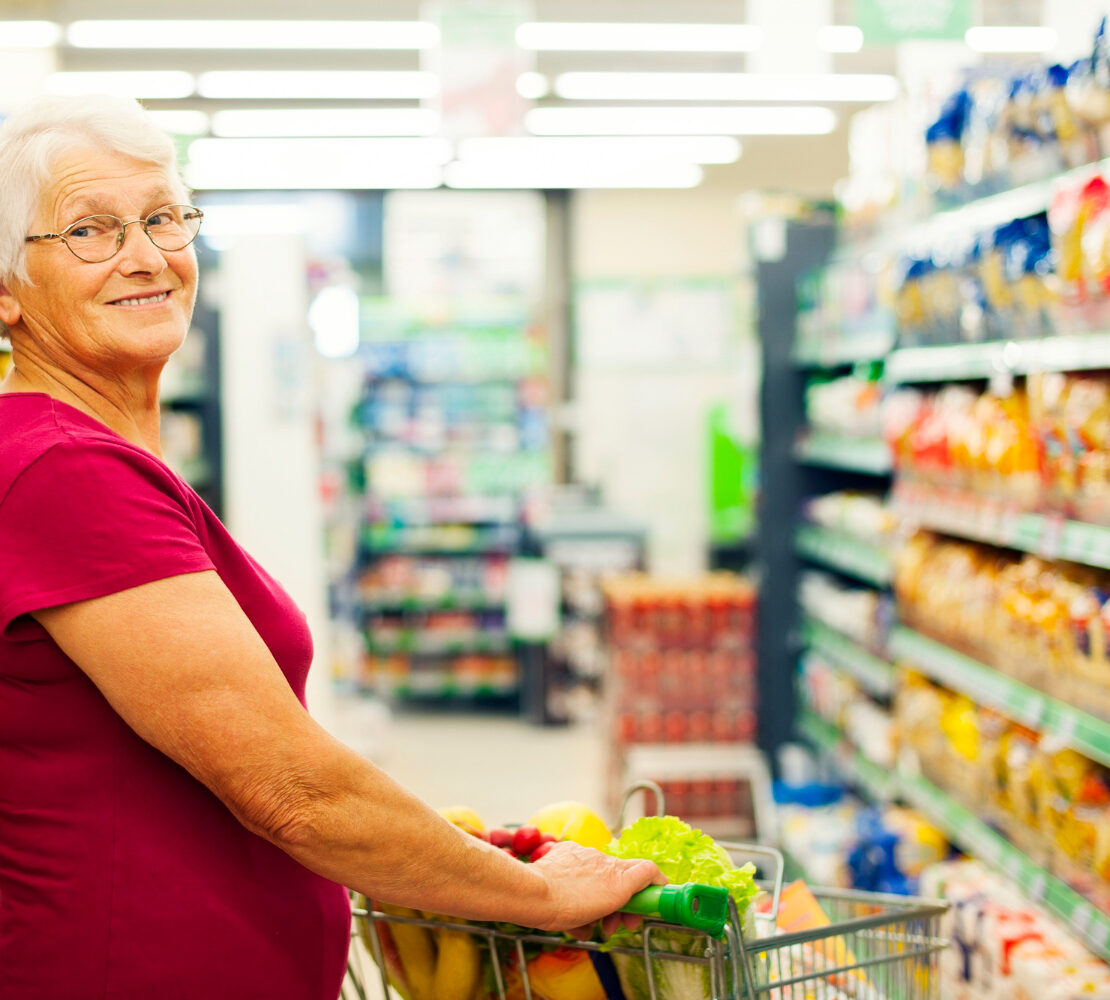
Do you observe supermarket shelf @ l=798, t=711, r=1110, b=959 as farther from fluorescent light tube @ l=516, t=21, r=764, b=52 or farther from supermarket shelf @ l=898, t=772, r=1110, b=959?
fluorescent light tube @ l=516, t=21, r=764, b=52

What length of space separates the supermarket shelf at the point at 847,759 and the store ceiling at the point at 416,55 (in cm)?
364

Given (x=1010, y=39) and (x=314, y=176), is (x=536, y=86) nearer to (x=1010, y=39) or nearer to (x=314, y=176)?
(x=314, y=176)

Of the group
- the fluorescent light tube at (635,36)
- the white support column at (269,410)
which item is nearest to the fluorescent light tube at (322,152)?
the fluorescent light tube at (635,36)

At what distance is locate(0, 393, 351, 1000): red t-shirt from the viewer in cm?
→ 115

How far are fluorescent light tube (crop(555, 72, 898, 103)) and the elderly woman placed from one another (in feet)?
25.9

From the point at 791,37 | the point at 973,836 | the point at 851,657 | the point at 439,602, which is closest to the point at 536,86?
the point at 439,602

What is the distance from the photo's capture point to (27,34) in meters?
7.48

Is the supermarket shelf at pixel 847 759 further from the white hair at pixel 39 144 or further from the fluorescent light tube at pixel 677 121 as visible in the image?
the fluorescent light tube at pixel 677 121

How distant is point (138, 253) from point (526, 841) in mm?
765

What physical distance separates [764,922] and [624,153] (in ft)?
32.2

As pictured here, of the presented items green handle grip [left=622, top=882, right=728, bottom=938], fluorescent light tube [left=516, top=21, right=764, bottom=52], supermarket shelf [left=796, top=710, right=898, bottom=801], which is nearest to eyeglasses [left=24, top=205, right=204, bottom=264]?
green handle grip [left=622, top=882, right=728, bottom=938]

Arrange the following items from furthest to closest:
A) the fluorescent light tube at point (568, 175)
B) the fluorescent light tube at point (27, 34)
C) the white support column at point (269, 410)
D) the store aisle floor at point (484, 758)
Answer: the fluorescent light tube at point (568, 175) → the fluorescent light tube at point (27, 34) → the store aisle floor at point (484, 758) → the white support column at point (269, 410)

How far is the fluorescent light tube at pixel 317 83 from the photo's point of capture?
8.96 m

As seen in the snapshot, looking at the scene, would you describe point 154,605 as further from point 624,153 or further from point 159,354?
point 624,153
